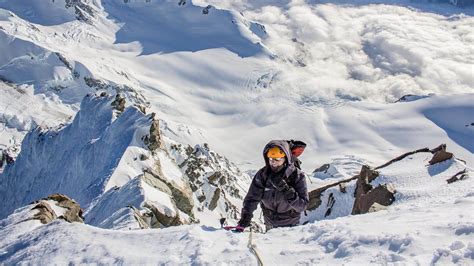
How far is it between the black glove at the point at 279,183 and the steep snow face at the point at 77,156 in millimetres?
29856

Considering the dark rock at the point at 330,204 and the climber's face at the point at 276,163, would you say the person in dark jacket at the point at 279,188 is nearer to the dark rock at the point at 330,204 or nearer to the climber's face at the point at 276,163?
the climber's face at the point at 276,163

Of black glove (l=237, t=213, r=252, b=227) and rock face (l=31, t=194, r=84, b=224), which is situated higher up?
black glove (l=237, t=213, r=252, b=227)

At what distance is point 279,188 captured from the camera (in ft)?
42.7

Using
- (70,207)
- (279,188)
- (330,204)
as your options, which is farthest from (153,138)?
(279,188)

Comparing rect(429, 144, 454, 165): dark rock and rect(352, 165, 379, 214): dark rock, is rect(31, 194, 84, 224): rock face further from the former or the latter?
rect(429, 144, 454, 165): dark rock

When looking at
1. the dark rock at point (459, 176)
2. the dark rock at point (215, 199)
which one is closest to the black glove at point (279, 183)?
the dark rock at point (459, 176)

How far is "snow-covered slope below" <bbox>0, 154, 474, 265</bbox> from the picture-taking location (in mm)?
9695

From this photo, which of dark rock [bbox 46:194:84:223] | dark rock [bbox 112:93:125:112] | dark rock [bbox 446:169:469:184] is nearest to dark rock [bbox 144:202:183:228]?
dark rock [bbox 46:194:84:223]

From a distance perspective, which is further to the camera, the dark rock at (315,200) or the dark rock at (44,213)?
the dark rock at (315,200)

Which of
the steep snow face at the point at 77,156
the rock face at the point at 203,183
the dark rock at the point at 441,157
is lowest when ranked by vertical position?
the rock face at the point at 203,183

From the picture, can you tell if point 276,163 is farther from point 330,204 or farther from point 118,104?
point 118,104

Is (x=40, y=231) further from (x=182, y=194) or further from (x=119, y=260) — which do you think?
(x=182, y=194)

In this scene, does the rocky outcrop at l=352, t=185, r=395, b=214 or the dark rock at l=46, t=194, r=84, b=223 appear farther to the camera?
the rocky outcrop at l=352, t=185, r=395, b=214

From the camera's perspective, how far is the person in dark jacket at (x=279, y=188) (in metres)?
12.8
